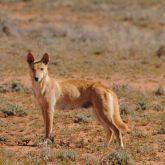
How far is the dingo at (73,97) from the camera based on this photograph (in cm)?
986

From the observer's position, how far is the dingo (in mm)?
9859

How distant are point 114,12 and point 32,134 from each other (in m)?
37.9

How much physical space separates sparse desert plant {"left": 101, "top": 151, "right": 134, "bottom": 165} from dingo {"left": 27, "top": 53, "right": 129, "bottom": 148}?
3.59 ft

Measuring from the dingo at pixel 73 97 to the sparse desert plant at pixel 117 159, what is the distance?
Answer: 1094 mm

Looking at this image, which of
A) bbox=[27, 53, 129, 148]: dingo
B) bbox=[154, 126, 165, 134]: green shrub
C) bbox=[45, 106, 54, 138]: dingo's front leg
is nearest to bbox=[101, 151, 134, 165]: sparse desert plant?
bbox=[27, 53, 129, 148]: dingo

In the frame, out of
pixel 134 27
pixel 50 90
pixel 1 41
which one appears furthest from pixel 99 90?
pixel 134 27

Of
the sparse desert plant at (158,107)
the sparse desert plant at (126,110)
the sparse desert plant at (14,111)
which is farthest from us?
the sparse desert plant at (158,107)

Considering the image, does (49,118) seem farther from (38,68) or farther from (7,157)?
(7,157)

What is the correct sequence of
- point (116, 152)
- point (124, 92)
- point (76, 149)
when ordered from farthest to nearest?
point (124, 92), point (76, 149), point (116, 152)

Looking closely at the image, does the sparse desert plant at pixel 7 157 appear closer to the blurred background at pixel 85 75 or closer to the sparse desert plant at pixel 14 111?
the blurred background at pixel 85 75

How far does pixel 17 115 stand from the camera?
13.2 meters

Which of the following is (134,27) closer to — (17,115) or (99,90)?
(17,115)

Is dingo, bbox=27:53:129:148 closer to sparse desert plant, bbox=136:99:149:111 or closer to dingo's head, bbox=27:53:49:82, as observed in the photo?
dingo's head, bbox=27:53:49:82

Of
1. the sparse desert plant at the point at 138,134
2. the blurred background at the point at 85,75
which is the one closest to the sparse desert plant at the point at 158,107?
the blurred background at the point at 85,75
